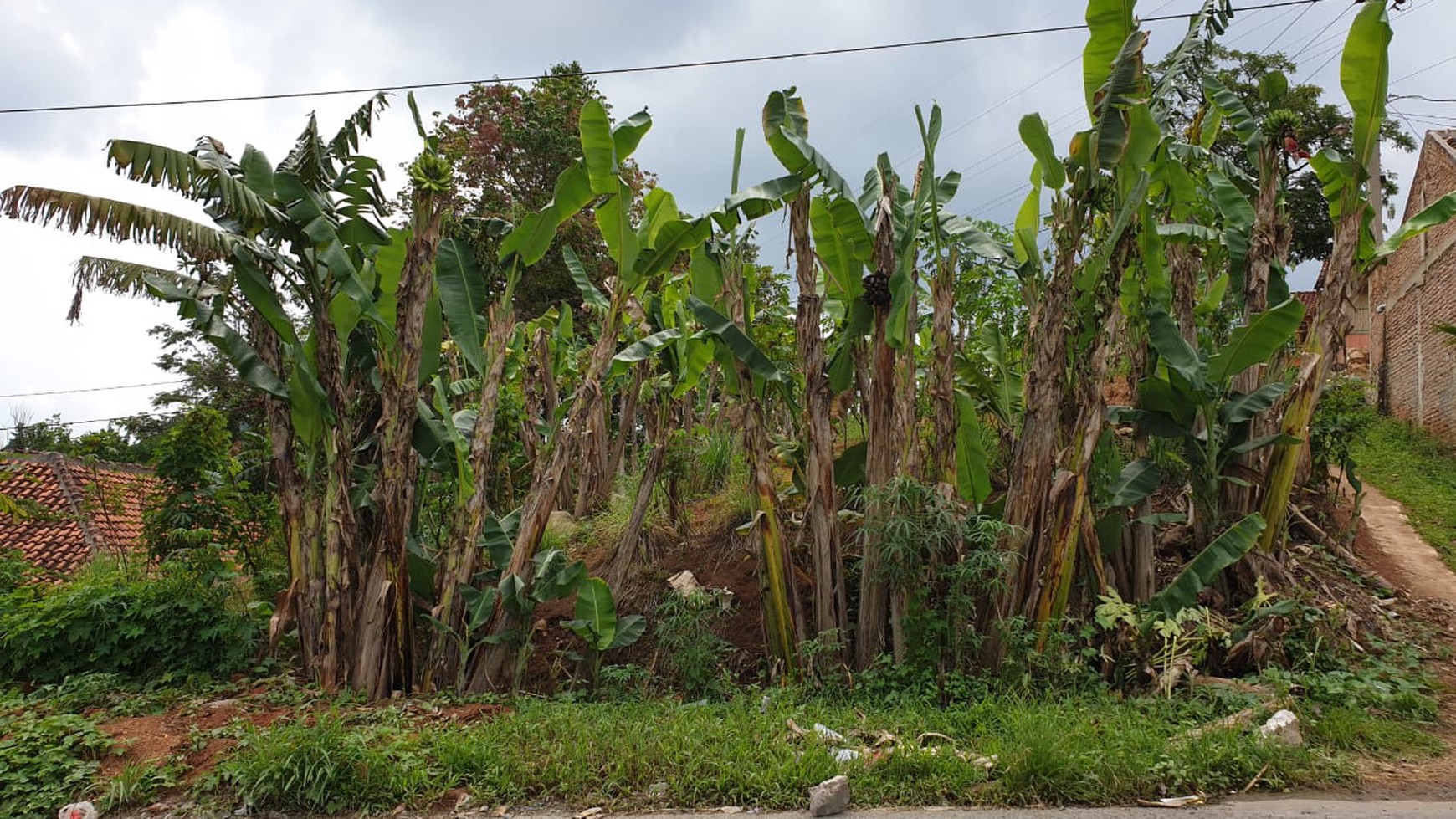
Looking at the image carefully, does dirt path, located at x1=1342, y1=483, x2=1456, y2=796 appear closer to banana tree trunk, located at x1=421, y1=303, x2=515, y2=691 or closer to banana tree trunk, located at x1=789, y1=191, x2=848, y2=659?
banana tree trunk, located at x1=789, y1=191, x2=848, y2=659

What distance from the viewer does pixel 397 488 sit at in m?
6.45

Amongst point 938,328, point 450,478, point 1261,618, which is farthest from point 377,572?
point 1261,618

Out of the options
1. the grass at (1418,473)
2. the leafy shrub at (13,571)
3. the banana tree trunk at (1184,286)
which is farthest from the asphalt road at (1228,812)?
the leafy shrub at (13,571)

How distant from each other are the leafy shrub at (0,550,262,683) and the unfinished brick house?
615 inches

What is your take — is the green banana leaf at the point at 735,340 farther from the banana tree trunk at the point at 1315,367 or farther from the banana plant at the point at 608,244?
the banana tree trunk at the point at 1315,367

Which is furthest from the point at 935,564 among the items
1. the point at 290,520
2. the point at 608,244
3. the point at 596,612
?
the point at 290,520

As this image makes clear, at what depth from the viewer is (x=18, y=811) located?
179 inches

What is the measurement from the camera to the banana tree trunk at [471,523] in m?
6.54

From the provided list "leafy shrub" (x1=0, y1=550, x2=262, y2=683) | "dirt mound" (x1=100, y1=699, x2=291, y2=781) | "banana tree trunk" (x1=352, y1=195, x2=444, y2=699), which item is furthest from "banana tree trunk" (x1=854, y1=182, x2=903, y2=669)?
"leafy shrub" (x1=0, y1=550, x2=262, y2=683)

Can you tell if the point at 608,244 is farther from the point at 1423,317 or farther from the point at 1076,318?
the point at 1423,317

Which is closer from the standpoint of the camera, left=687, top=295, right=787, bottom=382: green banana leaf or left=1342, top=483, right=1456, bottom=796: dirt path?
Result: left=1342, top=483, right=1456, bottom=796: dirt path

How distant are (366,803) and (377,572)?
215 cm

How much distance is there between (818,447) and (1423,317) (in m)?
14.1

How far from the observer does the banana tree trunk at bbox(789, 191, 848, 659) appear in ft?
21.7
